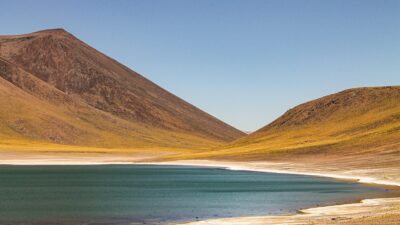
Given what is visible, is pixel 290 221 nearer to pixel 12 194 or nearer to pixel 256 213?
pixel 256 213

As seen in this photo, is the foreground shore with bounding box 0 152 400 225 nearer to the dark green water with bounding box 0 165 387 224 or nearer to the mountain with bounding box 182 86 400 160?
the dark green water with bounding box 0 165 387 224

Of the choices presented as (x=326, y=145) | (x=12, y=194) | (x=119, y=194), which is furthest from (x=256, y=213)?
(x=326, y=145)

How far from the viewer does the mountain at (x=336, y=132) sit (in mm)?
123062

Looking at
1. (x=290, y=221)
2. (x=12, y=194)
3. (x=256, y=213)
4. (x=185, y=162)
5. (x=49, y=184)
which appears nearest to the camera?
(x=290, y=221)

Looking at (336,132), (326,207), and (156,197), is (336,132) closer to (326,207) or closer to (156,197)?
(156,197)

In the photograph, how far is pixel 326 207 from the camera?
47.8m

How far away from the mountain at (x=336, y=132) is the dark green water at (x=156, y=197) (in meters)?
39.0

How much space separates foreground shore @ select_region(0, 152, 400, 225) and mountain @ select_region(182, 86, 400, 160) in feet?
37.8

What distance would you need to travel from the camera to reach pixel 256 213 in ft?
154

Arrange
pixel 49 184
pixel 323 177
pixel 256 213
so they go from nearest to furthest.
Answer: pixel 256 213, pixel 49 184, pixel 323 177

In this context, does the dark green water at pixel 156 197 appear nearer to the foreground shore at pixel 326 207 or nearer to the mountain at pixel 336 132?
the foreground shore at pixel 326 207

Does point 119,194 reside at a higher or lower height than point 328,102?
lower

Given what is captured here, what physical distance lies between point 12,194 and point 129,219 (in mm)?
24550

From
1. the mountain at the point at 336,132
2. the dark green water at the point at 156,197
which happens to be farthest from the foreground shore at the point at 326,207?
the mountain at the point at 336,132
